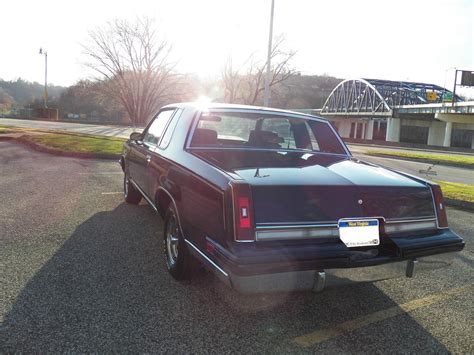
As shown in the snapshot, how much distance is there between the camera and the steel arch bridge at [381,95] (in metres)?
71.9

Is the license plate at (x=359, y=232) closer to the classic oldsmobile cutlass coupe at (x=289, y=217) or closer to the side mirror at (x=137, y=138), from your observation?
the classic oldsmobile cutlass coupe at (x=289, y=217)

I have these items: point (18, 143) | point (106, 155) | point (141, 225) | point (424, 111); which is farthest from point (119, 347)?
point (424, 111)

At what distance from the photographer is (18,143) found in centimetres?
1623

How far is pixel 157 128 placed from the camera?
5.18 metres

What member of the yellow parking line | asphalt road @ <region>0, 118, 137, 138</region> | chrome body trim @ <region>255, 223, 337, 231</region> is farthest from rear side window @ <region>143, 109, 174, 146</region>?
asphalt road @ <region>0, 118, 137, 138</region>

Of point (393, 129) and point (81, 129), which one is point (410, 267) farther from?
point (393, 129)

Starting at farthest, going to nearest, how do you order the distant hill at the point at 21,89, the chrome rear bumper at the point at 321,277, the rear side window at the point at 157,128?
the distant hill at the point at 21,89
the rear side window at the point at 157,128
the chrome rear bumper at the point at 321,277

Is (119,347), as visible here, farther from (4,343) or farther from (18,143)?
(18,143)

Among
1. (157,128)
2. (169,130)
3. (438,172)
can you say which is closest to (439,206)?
(169,130)

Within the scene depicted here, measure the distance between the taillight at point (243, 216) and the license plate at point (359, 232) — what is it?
66 cm

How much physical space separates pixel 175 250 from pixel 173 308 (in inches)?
28.2

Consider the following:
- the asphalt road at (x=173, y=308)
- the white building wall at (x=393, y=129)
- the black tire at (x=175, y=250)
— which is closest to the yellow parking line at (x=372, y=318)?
the asphalt road at (x=173, y=308)

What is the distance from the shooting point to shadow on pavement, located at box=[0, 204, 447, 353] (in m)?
2.72

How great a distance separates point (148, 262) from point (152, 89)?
4773 cm
